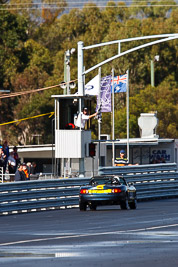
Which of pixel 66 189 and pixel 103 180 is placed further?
pixel 66 189

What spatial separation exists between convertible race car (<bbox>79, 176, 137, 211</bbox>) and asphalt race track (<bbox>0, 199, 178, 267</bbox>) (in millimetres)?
1501

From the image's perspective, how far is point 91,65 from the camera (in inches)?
3324

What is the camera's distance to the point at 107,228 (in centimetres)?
1592

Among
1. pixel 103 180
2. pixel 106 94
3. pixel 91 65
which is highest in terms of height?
pixel 91 65

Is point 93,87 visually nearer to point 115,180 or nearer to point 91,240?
point 115,180

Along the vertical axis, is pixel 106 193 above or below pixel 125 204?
above

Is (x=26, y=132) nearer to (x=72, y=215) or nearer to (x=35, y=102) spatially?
(x=35, y=102)

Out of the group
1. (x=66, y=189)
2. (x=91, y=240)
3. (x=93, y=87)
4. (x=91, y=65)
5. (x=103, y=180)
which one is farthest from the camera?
(x=91, y=65)

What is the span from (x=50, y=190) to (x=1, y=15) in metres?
57.6

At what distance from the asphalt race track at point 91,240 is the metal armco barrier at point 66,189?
58.6 inches

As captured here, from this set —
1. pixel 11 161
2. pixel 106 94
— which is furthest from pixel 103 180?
pixel 106 94

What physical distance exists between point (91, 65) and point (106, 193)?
62566 mm

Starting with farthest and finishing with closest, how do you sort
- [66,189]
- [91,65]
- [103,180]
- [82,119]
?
[91,65] < [82,119] < [66,189] < [103,180]

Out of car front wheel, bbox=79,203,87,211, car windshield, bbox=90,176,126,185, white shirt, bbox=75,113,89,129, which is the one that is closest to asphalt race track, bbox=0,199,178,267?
car front wheel, bbox=79,203,87,211
